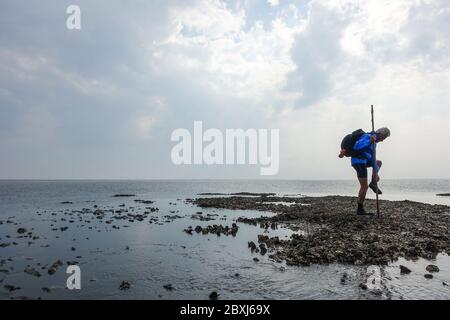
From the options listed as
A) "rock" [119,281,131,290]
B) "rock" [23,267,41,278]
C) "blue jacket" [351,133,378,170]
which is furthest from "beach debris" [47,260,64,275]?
"blue jacket" [351,133,378,170]

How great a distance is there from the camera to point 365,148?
1733 centimetres

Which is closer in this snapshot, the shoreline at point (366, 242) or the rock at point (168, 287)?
the rock at point (168, 287)

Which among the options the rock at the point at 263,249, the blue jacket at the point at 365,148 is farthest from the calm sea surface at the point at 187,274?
the blue jacket at the point at 365,148

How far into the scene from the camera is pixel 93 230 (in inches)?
895

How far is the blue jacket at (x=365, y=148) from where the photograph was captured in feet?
56.3

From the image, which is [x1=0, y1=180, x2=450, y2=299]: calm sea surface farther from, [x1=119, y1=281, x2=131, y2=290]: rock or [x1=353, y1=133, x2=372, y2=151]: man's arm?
[x1=353, y1=133, x2=372, y2=151]: man's arm

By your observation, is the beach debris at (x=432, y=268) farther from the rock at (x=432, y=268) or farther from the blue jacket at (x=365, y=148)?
the blue jacket at (x=365, y=148)

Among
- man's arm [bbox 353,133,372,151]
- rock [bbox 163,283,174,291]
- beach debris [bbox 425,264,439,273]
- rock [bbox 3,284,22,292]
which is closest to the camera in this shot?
rock [bbox 163,283,174,291]

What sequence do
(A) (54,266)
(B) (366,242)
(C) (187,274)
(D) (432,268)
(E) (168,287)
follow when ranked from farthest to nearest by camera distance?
(B) (366,242), (A) (54,266), (C) (187,274), (D) (432,268), (E) (168,287)

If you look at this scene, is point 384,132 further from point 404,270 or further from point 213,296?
point 213,296

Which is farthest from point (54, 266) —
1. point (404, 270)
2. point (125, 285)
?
point (404, 270)

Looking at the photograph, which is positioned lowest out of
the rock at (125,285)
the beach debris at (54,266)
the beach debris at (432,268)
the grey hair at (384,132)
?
the beach debris at (54,266)

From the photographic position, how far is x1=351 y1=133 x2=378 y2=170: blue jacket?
17.2 metres
